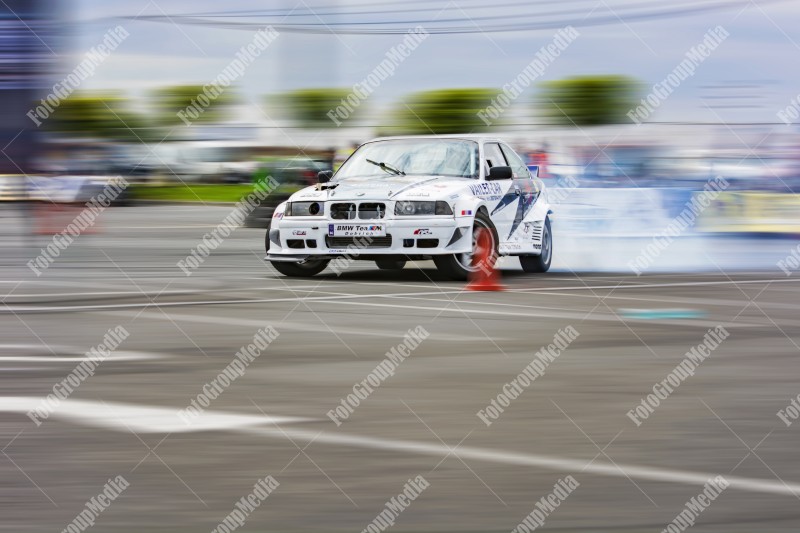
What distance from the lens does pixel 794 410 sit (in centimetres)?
691

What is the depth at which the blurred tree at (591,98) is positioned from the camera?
8106 cm

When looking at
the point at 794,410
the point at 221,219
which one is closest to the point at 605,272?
the point at 794,410

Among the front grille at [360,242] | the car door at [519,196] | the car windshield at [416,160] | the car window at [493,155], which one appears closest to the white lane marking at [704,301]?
the front grille at [360,242]

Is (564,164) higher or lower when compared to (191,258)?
higher

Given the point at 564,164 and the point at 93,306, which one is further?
the point at 564,164

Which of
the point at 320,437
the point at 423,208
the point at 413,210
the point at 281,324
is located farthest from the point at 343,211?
the point at 320,437

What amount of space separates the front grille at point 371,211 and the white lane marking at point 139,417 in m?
7.76

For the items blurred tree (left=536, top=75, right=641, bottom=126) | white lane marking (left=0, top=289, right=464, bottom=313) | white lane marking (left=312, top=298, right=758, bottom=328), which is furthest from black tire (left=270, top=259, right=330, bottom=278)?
blurred tree (left=536, top=75, right=641, bottom=126)

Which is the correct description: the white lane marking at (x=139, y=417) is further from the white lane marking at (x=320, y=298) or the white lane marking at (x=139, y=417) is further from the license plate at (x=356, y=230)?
the license plate at (x=356, y=230)

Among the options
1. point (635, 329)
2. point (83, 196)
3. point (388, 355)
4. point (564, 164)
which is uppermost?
point (564, 164)

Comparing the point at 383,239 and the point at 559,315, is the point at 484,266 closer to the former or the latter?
the point at 383,239

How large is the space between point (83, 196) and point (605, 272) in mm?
30098

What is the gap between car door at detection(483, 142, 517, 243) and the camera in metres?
15.3

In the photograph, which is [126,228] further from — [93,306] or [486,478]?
[486,478]
